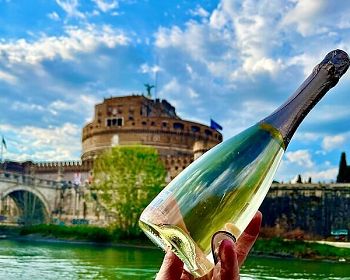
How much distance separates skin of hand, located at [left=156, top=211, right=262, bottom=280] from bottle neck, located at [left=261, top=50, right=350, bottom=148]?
24 cm

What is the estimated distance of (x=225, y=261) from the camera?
3.66 feet

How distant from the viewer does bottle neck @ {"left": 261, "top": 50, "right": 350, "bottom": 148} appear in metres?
1.41

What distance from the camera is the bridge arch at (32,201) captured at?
40.4 metres

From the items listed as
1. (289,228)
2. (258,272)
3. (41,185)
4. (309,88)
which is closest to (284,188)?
(289,228)

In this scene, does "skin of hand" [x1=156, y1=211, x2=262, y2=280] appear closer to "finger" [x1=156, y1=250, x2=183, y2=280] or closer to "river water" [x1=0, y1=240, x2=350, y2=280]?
"finger" [x1=156, y1=250, x2=183, y2=280]

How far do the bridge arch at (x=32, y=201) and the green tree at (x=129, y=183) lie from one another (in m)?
11.6

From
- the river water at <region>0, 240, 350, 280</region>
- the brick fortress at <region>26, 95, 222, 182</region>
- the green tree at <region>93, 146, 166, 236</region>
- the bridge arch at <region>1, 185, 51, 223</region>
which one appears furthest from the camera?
the brick fortress at <region>26, 95, 222, 182</region>

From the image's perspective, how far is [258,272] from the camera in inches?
696

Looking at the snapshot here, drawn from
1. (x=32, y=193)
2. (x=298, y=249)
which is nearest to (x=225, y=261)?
(x=298, y=249)

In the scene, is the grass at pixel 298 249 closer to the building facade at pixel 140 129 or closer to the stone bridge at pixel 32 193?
the stone bridge at pixel 32 193

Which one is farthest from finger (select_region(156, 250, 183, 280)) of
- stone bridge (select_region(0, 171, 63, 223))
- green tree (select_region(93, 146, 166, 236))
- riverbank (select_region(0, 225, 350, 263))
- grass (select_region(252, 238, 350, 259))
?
stone bridge (select_region(0, 171, 63, 223))

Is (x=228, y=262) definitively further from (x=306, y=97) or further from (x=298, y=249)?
(x=298, y=249)

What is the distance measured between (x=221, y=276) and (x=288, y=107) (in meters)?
0.52

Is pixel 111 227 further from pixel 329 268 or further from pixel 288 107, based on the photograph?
pixel 288 107
